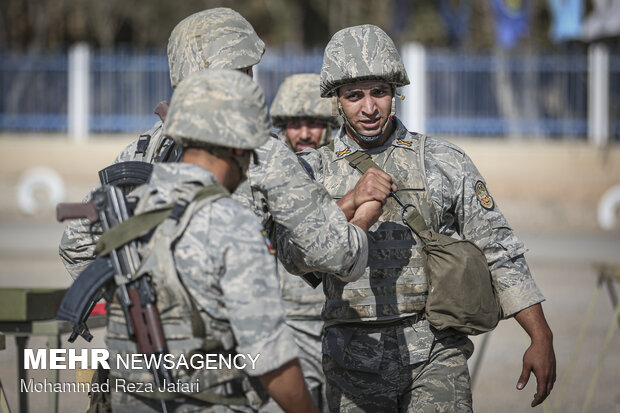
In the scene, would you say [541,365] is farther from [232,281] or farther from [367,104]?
[232,281]

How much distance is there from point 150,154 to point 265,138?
0.93 m

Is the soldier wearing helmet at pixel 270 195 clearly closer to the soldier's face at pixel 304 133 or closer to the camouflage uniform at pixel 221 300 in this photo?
the camouflage uniform at pixel 221 300

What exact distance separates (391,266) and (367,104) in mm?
655

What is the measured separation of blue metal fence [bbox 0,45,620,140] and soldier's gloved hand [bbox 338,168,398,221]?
42.2ft

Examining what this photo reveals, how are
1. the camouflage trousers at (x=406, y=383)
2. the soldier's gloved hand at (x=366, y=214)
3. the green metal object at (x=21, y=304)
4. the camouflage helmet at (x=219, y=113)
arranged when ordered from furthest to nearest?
the green metal object at (x=21, y=304) < the camouflage trousers at (x=406, y=383) < the soldier's gloved hand at (x=366, y=214) < the camouflage helmet at (x=219, y=113)

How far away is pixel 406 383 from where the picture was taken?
140 inches

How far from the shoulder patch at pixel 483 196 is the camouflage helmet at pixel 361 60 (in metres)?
0.54

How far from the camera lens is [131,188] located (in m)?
3.14

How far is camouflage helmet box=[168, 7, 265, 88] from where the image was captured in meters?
3.37

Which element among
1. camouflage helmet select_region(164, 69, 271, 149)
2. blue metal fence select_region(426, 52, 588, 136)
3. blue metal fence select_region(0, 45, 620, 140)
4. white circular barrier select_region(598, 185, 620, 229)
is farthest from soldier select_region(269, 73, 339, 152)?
white circular barrier select_region(598, 185, 620, 229)

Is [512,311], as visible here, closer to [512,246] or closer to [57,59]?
[512,246]

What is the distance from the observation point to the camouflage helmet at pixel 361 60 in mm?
3740

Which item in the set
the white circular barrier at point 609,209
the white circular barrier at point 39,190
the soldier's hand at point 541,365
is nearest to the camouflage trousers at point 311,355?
the soldier's hand at point 541,365

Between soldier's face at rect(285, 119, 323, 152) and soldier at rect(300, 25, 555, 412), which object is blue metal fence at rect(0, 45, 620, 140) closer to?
soldier's face at rect(285, 119, 323, 152)
